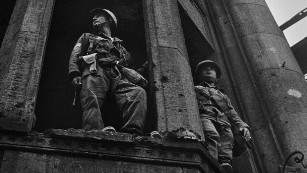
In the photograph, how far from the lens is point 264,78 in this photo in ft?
37.4

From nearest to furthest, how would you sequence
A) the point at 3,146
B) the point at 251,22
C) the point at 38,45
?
the point at 3,146 < the point at 38,45 < the point at 251,22

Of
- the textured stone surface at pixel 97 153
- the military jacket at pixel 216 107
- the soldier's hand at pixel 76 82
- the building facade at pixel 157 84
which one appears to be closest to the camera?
the textured stone surface at pixel 97 153

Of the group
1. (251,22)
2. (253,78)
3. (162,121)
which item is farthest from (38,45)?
(251,22)

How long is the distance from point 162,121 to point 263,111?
3910 mm

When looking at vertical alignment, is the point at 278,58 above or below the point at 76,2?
below

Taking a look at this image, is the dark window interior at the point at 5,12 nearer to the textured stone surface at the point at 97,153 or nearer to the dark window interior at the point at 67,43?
the dark window interior at the point at 67,43

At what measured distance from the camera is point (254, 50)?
40.0 ft

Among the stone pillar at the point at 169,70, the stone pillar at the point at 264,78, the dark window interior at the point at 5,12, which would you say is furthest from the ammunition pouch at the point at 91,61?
the stone pillar at the point at 264,78

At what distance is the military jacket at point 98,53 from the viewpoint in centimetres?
828

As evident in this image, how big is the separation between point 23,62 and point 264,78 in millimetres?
5347

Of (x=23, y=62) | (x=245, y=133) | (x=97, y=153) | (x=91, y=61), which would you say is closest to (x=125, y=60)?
(x=91, y=61)

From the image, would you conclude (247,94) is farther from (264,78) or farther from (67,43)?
(67,43)

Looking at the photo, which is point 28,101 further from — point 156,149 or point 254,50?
point 254,50

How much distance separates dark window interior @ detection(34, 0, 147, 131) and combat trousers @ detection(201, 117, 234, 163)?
2305mm
